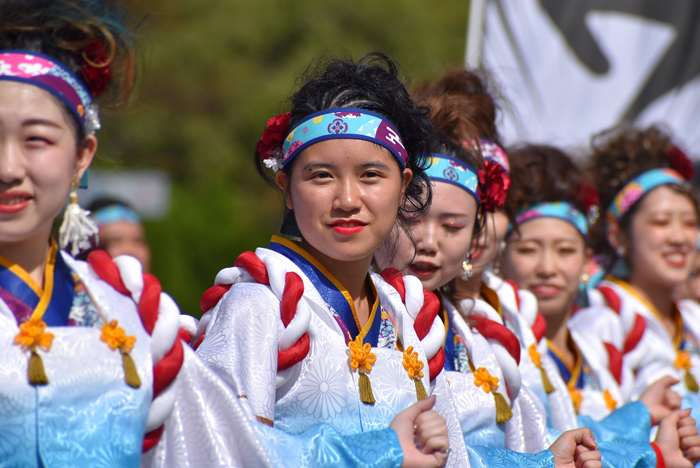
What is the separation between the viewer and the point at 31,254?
1854mm

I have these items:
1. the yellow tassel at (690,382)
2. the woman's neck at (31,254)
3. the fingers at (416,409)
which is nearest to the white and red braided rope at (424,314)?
the fingers at (416,409)

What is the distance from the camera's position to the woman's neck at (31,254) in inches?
72.0

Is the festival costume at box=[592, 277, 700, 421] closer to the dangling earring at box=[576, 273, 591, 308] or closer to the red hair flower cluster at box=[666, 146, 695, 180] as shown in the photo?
the dangling earring at box=[576, 273, 591, 308]

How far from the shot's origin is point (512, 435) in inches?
112

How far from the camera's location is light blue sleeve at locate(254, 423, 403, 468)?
6.18 feet

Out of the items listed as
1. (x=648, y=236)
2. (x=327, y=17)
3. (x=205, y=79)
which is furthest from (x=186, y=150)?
(x=648, y=236)

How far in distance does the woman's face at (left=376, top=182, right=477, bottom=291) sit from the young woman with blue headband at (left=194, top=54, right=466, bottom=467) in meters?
0.25

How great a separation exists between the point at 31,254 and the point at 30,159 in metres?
0.24

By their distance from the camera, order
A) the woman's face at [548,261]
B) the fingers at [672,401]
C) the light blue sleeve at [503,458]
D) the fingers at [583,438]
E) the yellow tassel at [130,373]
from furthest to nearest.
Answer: the woman's face at [548,261], the fingers at [672,401], the fingers at [583,438], the light blue sleeve at [503,458], the yellow tassel at [130,373]

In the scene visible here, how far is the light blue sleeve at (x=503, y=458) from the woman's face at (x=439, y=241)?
61 cm

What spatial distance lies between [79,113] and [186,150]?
49.4 feet

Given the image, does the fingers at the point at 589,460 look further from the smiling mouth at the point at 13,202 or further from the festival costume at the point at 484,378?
the smiling mouth at the point at 13,202

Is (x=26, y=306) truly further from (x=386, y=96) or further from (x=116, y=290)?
(x=386, y=96)

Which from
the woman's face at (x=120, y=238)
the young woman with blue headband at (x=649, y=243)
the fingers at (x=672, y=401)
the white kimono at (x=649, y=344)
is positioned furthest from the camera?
the woman's face at (x=120, y=238)
